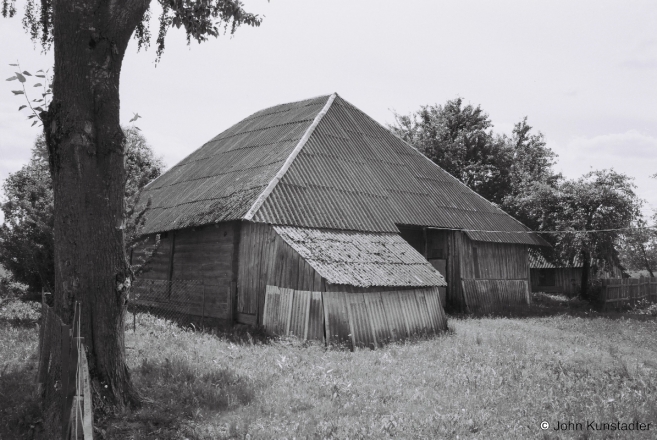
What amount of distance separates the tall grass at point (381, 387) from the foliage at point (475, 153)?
2350cm

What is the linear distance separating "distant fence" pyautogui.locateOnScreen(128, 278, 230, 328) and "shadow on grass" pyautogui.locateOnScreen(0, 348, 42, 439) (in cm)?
585

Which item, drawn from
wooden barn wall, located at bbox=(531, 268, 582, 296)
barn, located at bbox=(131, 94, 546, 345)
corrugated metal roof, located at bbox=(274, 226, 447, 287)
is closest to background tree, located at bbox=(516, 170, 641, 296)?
barn, located at bbox=(131, 94, 546, 345)

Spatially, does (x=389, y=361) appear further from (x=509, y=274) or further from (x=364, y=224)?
(x=509, y=274)

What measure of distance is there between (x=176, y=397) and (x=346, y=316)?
553 centimetres

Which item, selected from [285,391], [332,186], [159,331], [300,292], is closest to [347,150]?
[332,186]

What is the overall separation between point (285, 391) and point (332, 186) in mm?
9855

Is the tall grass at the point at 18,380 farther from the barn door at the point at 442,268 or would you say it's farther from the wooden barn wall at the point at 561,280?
the wooden barn wall at the point at 561,280

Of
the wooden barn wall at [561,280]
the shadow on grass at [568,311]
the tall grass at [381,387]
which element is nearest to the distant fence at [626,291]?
the shadow on grass at [568,311]

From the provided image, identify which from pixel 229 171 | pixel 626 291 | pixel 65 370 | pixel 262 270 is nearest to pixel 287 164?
pixel 229 171

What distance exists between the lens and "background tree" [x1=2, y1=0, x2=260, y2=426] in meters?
7.07

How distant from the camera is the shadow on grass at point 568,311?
20.4 meters

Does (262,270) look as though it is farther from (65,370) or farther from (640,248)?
(640,248)

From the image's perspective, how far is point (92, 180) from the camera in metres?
7.18

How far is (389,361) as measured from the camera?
11.0 m
